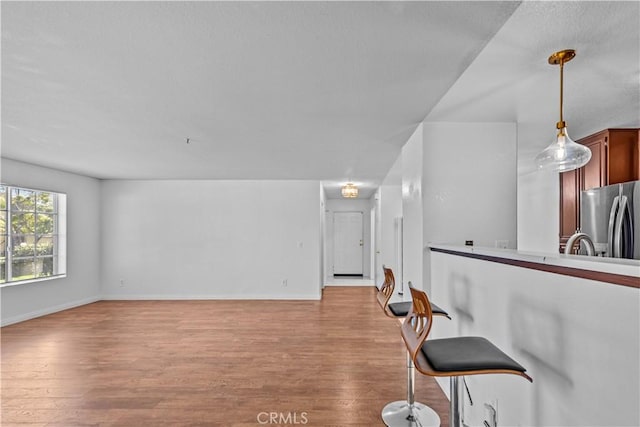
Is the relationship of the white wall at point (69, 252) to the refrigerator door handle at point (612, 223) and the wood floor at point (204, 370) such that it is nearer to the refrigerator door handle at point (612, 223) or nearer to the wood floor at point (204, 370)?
the wood floor at point (204, 370)

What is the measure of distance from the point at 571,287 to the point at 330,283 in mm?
7550

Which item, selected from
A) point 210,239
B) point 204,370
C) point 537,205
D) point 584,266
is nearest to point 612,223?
point 537,205

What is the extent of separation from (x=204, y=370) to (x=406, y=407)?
1.96m

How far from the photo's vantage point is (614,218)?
331cm

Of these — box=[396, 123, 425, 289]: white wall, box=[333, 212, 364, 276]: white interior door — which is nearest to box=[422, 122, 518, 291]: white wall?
box=[396, 123, 425, 289]: white wall

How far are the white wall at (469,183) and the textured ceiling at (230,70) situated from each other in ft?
1.37

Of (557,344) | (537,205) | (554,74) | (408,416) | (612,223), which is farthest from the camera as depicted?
(537,205)

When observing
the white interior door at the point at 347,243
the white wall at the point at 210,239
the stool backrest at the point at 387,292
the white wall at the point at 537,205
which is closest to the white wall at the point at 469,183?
the stool backrest at the point at 387,292

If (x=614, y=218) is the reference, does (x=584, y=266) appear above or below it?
below

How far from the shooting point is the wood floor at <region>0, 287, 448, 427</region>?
2531 mm

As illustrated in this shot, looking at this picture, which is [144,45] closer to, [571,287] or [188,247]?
[571,287]

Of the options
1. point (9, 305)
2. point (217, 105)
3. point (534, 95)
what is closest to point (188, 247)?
point (9, 305)

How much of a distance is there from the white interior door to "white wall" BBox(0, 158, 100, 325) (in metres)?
6.05

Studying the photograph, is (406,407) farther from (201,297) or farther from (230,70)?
(201,297)
